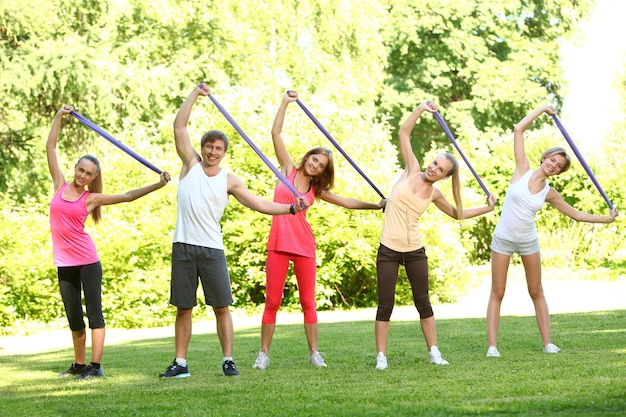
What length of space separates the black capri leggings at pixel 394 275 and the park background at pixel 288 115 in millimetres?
7354

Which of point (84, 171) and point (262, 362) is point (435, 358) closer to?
point (262, 362)

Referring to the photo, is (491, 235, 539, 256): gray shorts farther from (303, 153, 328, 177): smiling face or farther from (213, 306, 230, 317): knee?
(213, 306, 230, 317): knee

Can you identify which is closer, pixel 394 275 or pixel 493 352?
pixel 394 275

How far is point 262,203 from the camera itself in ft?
24.1

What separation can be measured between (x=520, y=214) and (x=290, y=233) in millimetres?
1971

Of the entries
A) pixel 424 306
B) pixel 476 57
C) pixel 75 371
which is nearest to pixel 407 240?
pixel 424 306

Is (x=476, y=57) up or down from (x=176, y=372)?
up

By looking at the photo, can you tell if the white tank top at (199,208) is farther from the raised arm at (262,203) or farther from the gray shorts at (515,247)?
the gray shorts at (515,247)

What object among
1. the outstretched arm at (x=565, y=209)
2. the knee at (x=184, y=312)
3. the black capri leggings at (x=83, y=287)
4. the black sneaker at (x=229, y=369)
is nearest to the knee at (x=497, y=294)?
the outstretched arm at (x=565, y=209)

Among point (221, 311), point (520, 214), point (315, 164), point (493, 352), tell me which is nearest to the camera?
point (221, 311)

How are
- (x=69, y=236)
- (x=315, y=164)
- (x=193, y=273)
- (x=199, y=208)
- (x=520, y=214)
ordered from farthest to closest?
(x=520, y=214) → (x=315, y=164) → (x=69, y=236) → (x=193, y=273) → (x=199, y=208)

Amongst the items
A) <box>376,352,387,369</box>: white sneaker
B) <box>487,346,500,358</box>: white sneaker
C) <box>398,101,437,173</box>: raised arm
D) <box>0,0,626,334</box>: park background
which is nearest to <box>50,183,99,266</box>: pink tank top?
Result: <box>376,352,387,369</box>: white sneaker

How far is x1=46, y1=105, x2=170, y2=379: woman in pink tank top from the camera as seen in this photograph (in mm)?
7695

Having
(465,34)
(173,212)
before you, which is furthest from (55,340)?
(465,34)
